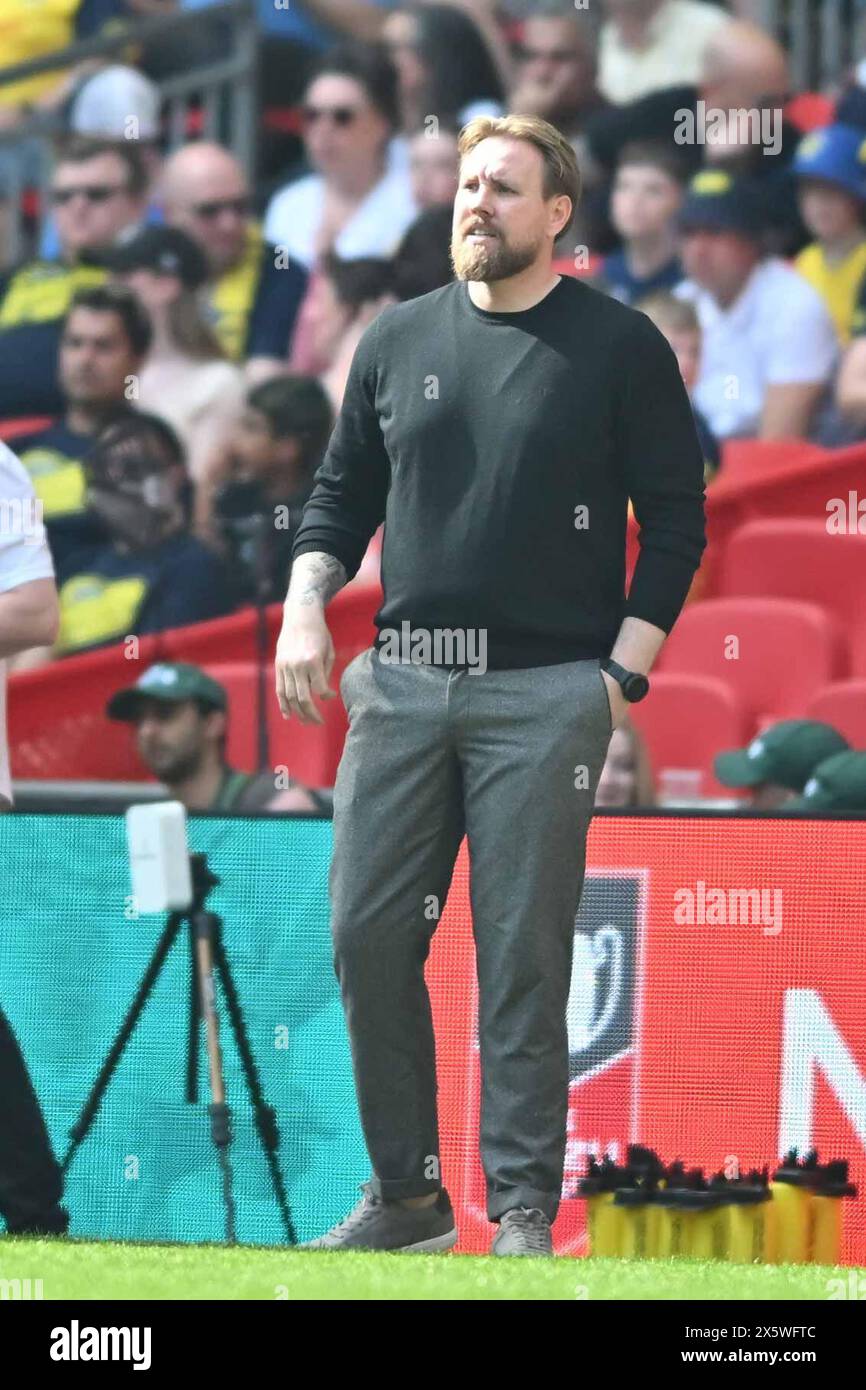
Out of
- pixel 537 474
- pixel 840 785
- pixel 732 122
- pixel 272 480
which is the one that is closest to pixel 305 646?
pixel 537 474

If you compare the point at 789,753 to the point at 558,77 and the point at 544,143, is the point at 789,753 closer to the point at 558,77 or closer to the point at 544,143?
the point at 544,143

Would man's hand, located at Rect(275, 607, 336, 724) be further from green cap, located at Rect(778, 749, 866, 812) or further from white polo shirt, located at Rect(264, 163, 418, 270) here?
white polo shirt, located at Rect(264, 163, 418, 270)

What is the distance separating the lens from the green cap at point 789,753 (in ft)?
22.9

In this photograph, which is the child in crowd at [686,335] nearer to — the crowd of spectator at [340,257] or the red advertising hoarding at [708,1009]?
the crowd of spectator at [340,257]

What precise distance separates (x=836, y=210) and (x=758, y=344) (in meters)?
0.60

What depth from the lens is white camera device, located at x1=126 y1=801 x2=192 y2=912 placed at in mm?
5227


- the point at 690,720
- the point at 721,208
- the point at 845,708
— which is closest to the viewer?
the point at 845,708

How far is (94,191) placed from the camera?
10.8 metres

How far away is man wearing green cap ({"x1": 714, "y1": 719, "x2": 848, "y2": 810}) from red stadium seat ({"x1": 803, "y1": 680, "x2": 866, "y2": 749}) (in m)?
0.92

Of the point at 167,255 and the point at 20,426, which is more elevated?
the point at 167,255

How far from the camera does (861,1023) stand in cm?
517

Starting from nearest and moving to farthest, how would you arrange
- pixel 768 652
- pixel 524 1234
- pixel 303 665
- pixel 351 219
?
pixel 524 1234 → pixel 303 665 → pixel 768 652 → pixel 351 219
